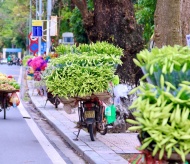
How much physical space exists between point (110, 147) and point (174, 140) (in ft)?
22.9

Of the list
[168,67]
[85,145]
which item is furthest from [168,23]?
[168,67]

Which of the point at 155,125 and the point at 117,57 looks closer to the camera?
the point at 155,125

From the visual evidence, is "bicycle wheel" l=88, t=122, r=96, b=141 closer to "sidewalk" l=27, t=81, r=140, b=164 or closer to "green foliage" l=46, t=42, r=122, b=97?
"sidewalk" l=27, t=81, r=140, b=164

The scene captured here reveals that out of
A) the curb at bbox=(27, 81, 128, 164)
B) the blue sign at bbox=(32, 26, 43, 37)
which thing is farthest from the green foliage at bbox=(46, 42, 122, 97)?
the blue sign at bbox=(32, 26, 43, 37)

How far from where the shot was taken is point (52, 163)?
A: 36.6 ft

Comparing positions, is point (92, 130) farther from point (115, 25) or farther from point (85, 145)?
point (115, 25)

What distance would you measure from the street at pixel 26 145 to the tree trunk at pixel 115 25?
256 cm

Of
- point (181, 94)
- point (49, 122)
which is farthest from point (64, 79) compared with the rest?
point (181, 94)

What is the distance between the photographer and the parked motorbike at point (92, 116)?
13.4 m

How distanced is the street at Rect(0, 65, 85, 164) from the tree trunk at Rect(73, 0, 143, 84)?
256 centimetres

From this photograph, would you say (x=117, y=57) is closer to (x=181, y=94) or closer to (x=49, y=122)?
(x=49, y=122)

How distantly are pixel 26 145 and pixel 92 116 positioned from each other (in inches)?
57.4

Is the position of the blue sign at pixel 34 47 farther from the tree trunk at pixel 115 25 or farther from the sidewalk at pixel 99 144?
the tree trunk at pixel 115 25

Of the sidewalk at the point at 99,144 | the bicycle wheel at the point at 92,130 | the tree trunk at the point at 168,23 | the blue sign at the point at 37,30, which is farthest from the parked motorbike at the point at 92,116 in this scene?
the blue sign at the point at 37,30
